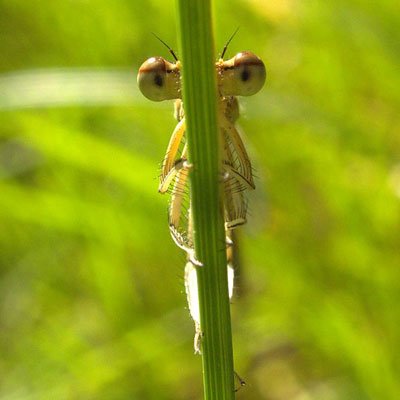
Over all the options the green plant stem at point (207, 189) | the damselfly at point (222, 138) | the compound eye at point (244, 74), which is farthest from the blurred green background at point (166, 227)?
the green plant stem at point (207, 189)

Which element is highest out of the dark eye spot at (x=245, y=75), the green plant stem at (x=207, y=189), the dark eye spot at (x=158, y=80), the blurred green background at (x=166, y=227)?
the blurred green background at (x=166, y=227)

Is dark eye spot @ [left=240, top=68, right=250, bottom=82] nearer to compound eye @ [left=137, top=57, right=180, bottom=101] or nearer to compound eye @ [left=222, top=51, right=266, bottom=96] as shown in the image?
compound eye @ [left=222, top=51, right=266, bottom=96]

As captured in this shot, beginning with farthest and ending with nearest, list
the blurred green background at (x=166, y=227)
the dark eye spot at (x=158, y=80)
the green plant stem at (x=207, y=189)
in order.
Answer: the blurred green background at (x=166, y=227) < the dark eye spot at (x=158, y=80) < the green plant stem at (x=207, y=189)

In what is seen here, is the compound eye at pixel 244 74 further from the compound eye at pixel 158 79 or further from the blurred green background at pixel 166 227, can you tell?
the blurred green background at pixel 166 227

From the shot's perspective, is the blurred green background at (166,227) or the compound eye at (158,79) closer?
the compound eye at (158,79)

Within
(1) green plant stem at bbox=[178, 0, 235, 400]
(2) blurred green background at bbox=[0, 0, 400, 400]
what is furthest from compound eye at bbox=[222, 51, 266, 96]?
(2) blurred green background at bbox=[0, 0, 400, 400]

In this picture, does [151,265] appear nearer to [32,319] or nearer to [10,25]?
[32,319]

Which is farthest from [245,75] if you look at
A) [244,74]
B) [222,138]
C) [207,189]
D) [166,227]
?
[166,227]
